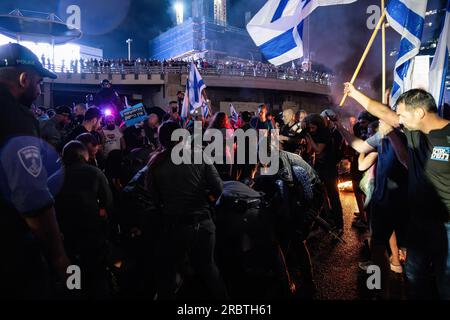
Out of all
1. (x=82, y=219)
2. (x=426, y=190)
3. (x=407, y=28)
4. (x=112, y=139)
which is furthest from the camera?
(x=112, y=139)

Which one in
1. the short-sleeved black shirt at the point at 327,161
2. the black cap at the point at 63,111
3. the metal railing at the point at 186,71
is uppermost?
the metal railing at the point at 186,71

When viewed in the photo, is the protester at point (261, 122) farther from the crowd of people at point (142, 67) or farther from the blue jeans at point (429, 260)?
the crowd of people at point (142, 67)

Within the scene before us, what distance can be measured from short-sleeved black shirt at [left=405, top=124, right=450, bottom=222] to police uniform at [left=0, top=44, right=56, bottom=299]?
9.89 feet

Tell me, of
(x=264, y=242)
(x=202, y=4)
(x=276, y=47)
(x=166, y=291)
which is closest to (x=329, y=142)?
(x=276, y=47)

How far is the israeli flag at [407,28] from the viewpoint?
3809 mm

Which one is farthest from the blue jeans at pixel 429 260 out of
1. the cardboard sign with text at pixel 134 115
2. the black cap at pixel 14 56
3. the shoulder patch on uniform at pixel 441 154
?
the cardboard sign with text at pixel 134 115

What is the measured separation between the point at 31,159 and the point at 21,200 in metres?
0.26

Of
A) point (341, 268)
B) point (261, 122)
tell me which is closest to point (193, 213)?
point (341, 268)

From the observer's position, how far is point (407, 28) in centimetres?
387

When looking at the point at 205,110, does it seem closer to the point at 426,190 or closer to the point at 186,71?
the point at 426,190

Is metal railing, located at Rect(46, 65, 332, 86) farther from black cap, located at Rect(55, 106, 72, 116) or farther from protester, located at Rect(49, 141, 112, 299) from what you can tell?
protester, located at Rect(49, 141, 112, 299)

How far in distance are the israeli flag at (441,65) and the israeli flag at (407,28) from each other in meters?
0.24

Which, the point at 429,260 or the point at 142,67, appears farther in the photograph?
the point at 142,67
